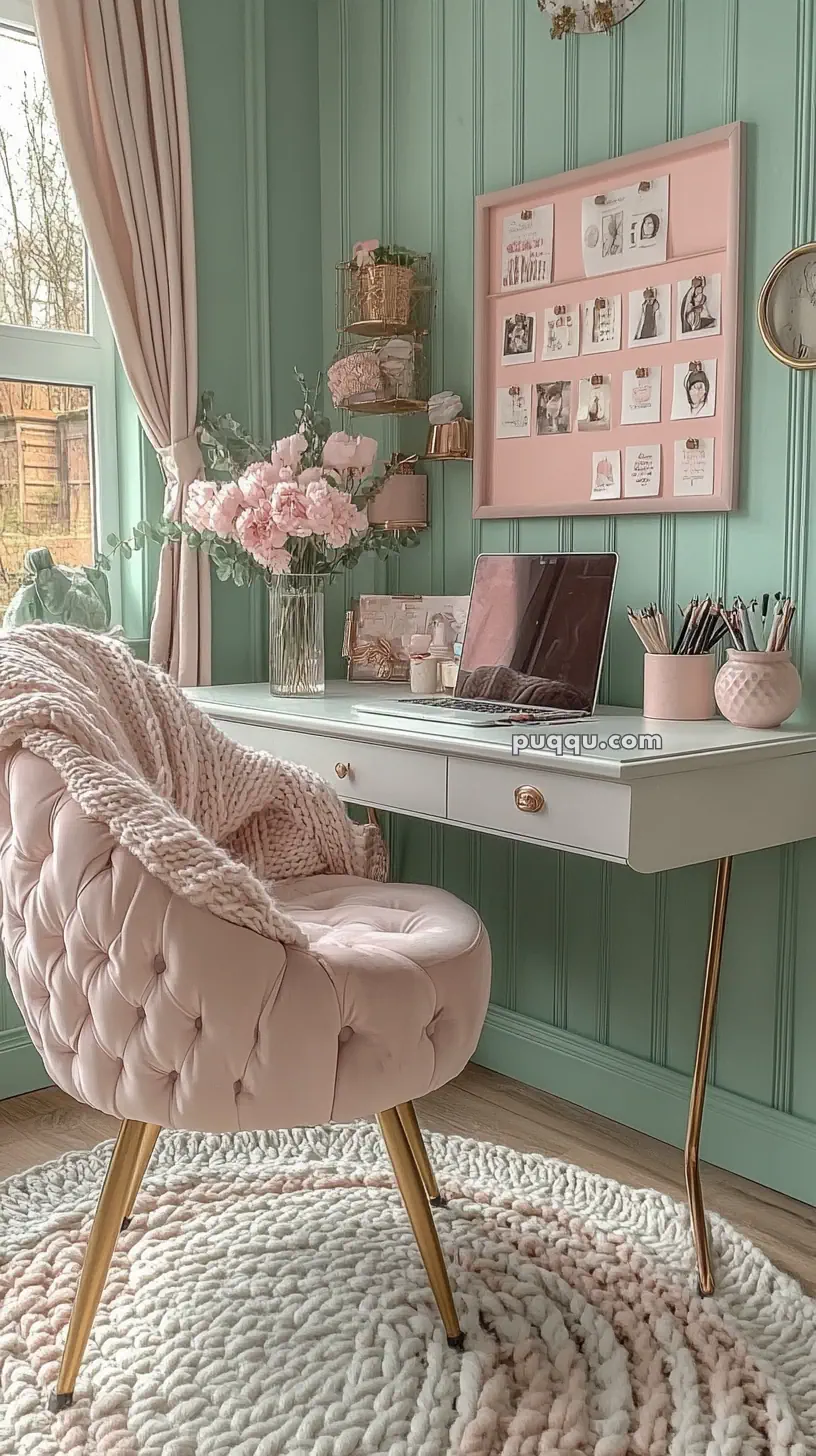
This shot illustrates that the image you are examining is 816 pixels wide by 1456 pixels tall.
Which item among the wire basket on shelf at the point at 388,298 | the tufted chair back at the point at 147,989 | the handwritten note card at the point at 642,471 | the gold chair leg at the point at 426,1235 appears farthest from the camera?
the wire basket on shelf at the point at 388,298

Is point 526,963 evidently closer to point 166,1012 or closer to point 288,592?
point 288,592

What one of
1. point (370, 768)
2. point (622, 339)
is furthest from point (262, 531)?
point (622, 339)

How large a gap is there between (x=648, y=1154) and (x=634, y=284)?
156 cm

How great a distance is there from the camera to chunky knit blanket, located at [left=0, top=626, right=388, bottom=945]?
137 cm

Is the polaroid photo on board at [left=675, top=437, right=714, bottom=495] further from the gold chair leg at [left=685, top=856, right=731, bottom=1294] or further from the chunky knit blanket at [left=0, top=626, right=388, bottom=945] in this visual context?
the chunky knit blanket at [left=0, top=626, right=388, bottom=945]

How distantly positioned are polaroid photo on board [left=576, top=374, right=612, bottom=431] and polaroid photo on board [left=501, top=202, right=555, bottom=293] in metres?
0.23

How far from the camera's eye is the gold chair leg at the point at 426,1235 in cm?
166

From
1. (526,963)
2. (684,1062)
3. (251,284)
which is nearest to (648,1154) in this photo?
(684,1062)

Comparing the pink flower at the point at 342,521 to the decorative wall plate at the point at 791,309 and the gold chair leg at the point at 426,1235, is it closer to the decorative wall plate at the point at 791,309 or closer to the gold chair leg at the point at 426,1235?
the decorative wall plate at the point at 791,309

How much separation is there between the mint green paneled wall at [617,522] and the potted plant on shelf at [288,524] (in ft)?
0.96

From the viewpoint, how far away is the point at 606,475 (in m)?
2.34

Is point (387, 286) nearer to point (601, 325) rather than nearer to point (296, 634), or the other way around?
point (601, 325)

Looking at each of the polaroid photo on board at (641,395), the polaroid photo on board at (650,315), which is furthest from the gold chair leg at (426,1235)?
the polaroid photo on board at (650,315)

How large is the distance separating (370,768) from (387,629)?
2.30 feet
